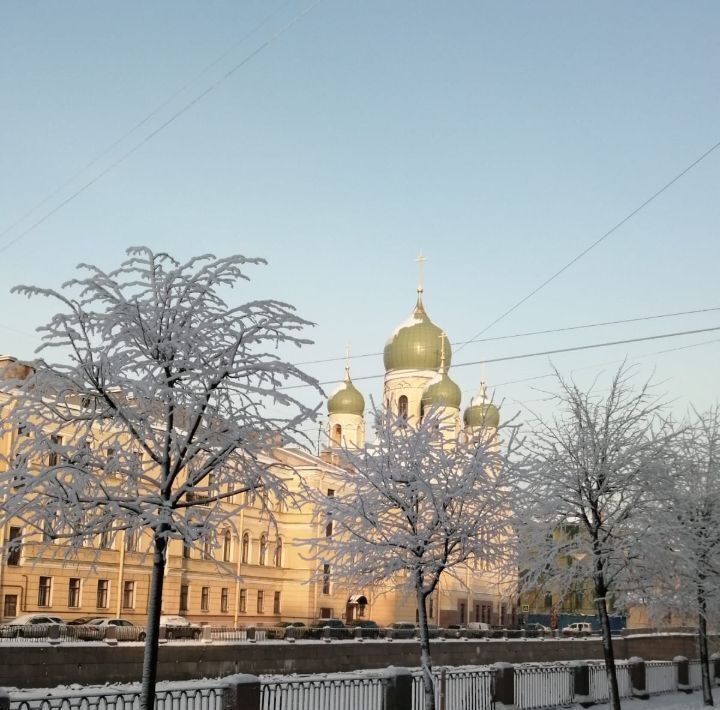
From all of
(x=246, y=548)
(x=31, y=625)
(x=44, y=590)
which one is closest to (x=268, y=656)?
(x=31, y=625)

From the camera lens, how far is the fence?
591 inches

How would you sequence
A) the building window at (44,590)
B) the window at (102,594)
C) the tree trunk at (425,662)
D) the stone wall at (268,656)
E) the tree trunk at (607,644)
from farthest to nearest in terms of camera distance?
1. the window at (102,594)
2. the building window at (44,590)
3. the stone wall at (268,656)
4. the tree trunk at (607,644)
5. the tree trunk at (425,662)

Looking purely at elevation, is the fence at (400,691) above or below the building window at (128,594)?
below

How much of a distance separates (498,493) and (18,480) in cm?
1014

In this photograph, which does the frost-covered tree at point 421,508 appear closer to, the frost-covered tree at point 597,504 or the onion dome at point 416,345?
the frost-covered tree at point 597,504

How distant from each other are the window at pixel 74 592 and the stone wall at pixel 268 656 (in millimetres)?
11978

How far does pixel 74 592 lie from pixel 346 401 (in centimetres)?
3617

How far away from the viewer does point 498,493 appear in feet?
62.0

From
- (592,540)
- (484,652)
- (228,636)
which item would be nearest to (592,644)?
(484,652)

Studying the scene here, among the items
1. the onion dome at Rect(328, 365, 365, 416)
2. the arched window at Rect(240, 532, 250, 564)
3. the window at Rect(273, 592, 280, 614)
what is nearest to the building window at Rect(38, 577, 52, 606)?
the arched window at Rect(240, 532, 250, 564)

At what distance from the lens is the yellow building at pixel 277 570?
3678cm

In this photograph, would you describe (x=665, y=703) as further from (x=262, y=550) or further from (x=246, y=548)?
(x=262, y=550)

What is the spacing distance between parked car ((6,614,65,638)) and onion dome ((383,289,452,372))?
129 ft

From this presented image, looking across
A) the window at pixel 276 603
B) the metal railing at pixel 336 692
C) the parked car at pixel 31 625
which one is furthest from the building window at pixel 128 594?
the metal railing at pixel 336 692
